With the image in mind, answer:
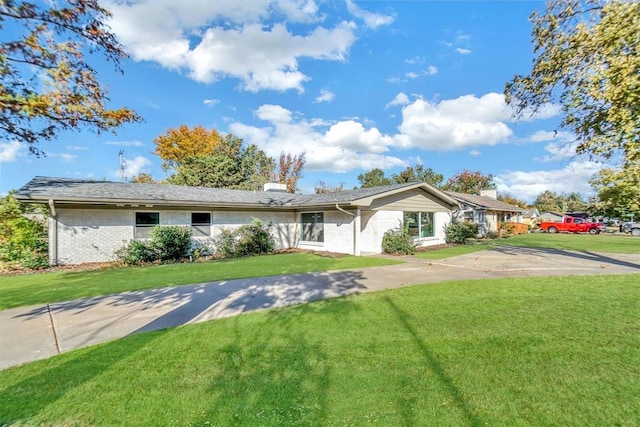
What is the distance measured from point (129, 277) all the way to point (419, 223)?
14.2 metres

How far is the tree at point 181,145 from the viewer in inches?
1474

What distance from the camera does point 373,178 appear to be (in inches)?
1850

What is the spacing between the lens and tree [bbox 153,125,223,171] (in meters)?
37.4

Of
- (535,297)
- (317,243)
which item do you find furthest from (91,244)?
(535,297)

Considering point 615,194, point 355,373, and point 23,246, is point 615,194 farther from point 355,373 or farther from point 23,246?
point 23,246

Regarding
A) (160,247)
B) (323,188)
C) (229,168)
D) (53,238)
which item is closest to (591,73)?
(160,247)

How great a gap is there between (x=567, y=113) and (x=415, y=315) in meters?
6.55

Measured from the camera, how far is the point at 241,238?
1503 cm

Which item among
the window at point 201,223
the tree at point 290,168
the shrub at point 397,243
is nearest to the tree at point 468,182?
the tree at point 290,168

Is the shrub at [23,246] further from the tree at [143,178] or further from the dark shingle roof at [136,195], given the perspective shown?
the tree at [143,178]

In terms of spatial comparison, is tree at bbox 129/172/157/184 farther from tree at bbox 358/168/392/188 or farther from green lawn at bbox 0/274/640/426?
green lawn at bbox 0/274/640/426

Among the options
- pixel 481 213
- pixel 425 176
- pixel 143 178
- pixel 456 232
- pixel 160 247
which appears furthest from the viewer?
pixel 425 176

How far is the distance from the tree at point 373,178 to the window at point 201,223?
33893 millimetres

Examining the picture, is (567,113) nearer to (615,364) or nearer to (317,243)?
(615,364)
